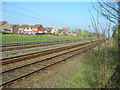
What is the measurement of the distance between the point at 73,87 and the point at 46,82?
53.6 inches

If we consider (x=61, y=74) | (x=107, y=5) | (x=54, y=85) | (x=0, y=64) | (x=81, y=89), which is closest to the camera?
(x=107, y=5)

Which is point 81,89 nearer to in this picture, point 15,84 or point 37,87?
point 37,87

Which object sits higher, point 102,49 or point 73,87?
point 102,49

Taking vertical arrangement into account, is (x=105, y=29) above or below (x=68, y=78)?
above

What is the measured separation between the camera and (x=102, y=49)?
140 inches

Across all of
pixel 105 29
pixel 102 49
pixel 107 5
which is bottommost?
pixel 102 49

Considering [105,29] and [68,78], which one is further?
[68,78]

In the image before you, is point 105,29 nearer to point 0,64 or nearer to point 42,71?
point 42,71

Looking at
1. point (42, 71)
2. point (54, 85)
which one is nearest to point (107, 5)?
point (54, 85)

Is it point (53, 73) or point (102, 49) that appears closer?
point (102, 49)

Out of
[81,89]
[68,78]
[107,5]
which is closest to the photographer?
[107,5]

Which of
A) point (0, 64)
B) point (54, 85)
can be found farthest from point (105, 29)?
point (0, 64)

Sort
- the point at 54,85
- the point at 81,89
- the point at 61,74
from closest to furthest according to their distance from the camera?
the point at 81,89 → the point at 54,85 → the point at 61,74

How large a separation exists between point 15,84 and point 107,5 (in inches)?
191
